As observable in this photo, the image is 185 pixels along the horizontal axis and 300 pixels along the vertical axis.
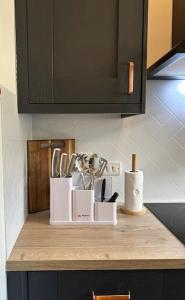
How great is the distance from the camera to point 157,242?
3.16 feet

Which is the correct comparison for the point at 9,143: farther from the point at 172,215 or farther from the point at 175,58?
the point at 172,215

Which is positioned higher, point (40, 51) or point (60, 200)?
point (40, 51)

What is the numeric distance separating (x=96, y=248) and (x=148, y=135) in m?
0.75

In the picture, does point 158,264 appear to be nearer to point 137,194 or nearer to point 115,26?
point 137,194

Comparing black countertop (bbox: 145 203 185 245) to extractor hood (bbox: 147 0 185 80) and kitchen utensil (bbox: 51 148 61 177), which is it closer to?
kitchen utensil (bbox: 51 148 61 177)

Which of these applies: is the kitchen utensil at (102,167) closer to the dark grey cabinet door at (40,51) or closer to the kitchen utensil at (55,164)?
the kitchen utensil at (55,164)

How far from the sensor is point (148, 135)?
145 centimetres

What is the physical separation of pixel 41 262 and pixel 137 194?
62 centimetres

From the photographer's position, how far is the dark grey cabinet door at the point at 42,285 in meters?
0.84

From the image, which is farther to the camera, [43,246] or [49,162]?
[49,162]

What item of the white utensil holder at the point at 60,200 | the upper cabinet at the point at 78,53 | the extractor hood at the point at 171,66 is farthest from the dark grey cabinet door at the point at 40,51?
the extractor hood at the point at 171,66

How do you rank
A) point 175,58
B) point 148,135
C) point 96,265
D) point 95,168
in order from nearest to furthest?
point 96,265 → point 175,58 → point 95,168 → point 148,135

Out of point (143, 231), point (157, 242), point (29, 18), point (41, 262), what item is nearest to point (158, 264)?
point (157, 242)

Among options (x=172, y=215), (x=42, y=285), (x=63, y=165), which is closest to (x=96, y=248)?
(x=42, y=285)
